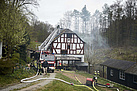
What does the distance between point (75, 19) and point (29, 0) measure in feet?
88.6

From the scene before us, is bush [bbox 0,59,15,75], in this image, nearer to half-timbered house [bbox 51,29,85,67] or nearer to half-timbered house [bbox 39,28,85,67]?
half-timbered house [bbox 39,28,85,67]

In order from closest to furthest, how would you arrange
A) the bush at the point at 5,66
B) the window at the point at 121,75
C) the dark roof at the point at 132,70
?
1. the bush at the point at 5,66
2. the dark roof at the point at 132,70
3. the window at the point at 121,75

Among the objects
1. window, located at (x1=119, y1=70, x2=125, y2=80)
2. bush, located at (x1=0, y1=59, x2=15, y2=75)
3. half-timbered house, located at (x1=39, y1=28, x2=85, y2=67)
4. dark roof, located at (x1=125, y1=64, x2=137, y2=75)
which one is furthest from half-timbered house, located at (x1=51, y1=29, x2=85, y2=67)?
bush, located at (x1=0, y1=59, x2=15, y2=75)

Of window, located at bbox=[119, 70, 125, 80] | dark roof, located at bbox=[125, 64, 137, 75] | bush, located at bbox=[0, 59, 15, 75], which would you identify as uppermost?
bush, located at bbox=[0, 59, 15, 75]

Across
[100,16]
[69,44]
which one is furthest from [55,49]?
[100,16]

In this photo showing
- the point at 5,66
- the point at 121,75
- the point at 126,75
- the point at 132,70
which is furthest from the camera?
the point at 121,75

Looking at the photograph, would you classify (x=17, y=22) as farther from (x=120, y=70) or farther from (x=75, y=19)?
(x=75, y=19)

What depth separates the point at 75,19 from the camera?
135 feet

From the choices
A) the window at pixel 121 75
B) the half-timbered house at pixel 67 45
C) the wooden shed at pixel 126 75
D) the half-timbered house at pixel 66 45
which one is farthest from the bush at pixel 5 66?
the half-timbered house at pixel 67 45

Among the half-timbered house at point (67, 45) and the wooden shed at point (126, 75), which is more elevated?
the half-timbered house at point (67, 45)

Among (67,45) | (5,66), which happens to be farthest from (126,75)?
(67,45)

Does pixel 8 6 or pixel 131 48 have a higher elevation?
pixel 8 6

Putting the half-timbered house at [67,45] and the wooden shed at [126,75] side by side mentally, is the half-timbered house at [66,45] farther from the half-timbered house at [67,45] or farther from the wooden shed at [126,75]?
the wooden shed at [126,75]

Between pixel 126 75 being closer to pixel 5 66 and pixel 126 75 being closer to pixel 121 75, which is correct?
pixel 121 75
